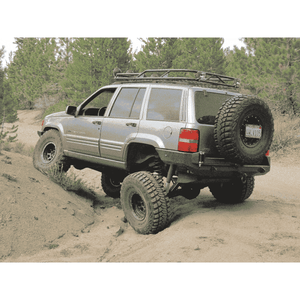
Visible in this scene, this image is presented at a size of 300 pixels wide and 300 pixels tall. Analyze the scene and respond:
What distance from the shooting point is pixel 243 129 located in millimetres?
4449

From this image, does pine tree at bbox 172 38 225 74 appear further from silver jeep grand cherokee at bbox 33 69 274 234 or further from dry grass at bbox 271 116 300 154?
silver jeep grand cherokee at bbox 33 69 274 234

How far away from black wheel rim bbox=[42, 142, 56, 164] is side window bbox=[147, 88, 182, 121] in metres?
2.92

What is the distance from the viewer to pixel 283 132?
13.4 metres

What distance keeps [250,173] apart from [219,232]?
113 centimetres

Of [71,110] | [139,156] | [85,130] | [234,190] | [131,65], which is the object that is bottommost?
[234,190]

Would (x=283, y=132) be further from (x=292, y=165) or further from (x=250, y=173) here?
(x=250, y=173)

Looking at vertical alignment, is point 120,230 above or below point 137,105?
A: below

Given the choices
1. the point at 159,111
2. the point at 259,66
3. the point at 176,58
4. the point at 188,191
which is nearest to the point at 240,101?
the point at 159,111

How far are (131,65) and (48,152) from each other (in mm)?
14027

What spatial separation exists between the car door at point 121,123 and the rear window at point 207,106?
3.33 ft

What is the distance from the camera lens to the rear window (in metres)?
4.56

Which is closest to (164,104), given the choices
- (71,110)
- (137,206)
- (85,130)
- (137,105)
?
(137,105)

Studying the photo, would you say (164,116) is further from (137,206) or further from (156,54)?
(156,54)

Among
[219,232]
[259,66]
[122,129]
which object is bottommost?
[219,232]
